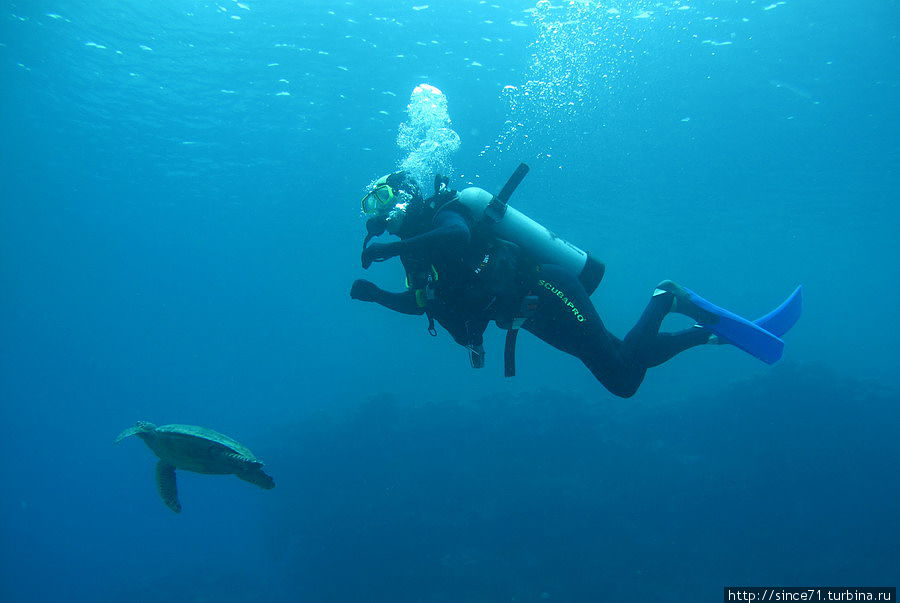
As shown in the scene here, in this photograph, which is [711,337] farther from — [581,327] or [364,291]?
[364,291]

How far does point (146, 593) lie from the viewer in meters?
19.1

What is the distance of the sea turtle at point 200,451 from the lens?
3.43m

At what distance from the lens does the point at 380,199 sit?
5.01 metres

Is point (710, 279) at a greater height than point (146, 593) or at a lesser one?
greater

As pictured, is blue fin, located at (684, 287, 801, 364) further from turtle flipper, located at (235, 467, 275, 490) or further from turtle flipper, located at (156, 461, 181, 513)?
turtle flipper, located at (156, 461, 181, 513)

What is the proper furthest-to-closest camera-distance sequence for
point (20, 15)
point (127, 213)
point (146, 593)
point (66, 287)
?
point (66, 287)
point (127, 213)
point (146, 593)
point (20, 15)

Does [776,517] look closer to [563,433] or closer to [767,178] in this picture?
[563,433]

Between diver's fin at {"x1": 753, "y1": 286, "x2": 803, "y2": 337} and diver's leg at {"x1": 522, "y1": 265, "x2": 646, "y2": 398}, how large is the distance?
2147 millimetres

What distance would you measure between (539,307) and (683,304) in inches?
68.2

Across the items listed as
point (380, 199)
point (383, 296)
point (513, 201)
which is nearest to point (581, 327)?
point (383, 296)

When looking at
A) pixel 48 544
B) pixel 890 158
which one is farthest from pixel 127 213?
pixel 890 158

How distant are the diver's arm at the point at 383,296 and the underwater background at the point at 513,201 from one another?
996cm

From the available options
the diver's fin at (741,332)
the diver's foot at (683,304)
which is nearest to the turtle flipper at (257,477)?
the diver's foot at (683,304)

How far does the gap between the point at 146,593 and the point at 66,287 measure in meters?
70.6
